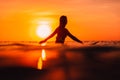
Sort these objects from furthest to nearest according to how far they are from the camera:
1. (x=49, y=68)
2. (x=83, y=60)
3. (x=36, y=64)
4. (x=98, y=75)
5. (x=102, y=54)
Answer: (x=102, y=54) → (x=83, y=60) → (x=36, y=64) → (x=49, y=68) → (x=98, y=75)

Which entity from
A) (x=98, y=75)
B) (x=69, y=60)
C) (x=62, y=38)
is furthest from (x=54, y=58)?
(x=62, y=38)

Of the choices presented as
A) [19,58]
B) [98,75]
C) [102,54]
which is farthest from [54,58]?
[98,75]

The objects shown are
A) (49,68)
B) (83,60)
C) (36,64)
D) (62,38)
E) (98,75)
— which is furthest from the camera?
(62,38)

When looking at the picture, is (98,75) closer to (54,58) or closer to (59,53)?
(54,58)

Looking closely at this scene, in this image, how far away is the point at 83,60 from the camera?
17.7 ft

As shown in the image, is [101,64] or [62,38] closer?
[101,64]

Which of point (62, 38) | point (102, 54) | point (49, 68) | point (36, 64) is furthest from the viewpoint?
point (62, 38)

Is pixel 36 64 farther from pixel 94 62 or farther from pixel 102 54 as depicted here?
pixel 102 54

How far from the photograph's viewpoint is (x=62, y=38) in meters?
11.9

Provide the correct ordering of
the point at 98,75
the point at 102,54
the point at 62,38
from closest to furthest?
the point at 98,75 → the point at 102,54 → the point at 62,38

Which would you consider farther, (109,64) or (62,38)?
(62,38)

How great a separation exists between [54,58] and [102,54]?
112 cm

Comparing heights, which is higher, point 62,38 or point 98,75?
point 62,38

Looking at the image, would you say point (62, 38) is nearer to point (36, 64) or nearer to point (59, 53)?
point (59, 53)
